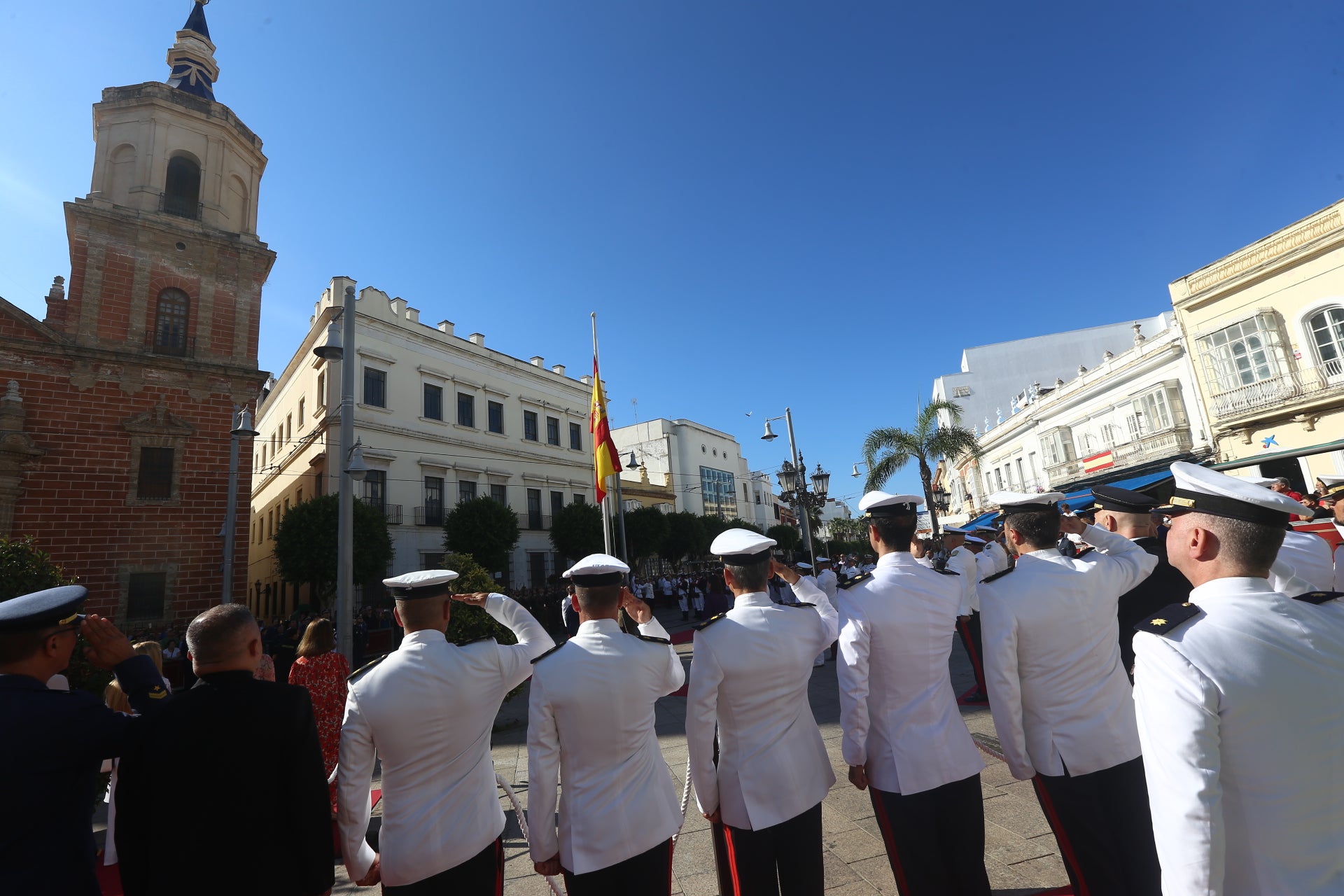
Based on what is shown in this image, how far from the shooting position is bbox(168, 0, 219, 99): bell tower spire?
789 inches

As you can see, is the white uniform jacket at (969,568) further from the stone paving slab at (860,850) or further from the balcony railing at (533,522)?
the balcony railing at (533,522)

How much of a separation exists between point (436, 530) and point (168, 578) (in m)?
9.52

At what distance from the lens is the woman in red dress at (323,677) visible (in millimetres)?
4941

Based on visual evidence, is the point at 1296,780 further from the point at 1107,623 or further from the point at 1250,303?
the point at 1250,303

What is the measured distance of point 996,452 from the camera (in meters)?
36.1

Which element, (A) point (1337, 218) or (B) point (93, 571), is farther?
(A) point (1337, 218)

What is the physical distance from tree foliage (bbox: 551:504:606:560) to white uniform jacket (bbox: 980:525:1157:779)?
25265 millimetres

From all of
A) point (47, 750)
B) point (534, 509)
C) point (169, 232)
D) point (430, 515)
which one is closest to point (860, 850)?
point (47, 750)

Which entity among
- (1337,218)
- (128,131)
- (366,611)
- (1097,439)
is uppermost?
(128,131)

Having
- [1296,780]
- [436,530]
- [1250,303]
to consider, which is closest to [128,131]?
[436,530]

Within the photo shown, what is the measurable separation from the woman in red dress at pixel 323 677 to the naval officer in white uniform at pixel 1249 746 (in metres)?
5.21

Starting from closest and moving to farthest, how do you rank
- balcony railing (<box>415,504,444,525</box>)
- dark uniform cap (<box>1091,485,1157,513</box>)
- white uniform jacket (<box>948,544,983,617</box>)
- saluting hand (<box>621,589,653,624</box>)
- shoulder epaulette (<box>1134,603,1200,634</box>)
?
shoulder epaulette (<box>1134,603,1200,634</box>)
saluting hand (<box>621,589,653,624</box>)
dark uniform cap (<box>1091,485,1157,513</box>)
white uniform jacket (<box>948,544,983,617</box>)
balcony railing (<box>415,504,444,525</box>)

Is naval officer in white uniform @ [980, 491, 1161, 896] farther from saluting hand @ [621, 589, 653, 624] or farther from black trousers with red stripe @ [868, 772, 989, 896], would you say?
saluting hand @ [621, 589, 653, 624]

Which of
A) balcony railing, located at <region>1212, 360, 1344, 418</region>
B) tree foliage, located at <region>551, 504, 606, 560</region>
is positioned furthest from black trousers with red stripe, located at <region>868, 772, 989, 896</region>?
tree foliage, located at <region>551, 504, 606, 560</region>
